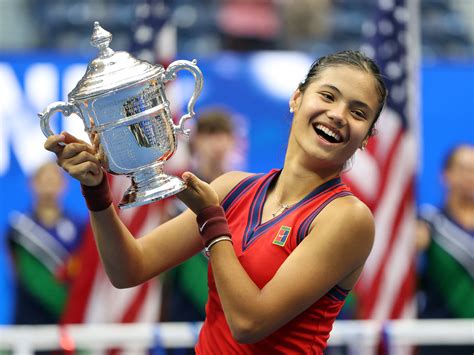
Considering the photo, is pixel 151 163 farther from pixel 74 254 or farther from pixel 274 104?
pixel 274 104

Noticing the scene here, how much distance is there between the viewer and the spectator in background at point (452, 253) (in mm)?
5719

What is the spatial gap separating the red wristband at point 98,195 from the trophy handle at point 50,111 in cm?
15

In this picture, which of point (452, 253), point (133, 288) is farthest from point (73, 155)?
point (452, 253)

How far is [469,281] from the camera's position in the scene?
5.77 meters

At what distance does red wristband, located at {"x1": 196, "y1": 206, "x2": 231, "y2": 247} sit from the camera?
8.20ft

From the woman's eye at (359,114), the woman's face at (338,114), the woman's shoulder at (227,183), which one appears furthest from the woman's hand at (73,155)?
the woman's eye at (359,114)

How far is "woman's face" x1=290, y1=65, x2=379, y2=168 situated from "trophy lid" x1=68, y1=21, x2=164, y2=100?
380 mm

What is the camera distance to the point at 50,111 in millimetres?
2535

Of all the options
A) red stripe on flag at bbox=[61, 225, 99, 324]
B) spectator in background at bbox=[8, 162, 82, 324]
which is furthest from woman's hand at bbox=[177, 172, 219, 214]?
spectator in background at bbox=[8, 162, 82, 324]

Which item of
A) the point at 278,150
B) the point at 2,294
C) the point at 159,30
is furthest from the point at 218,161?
the point at 2,294

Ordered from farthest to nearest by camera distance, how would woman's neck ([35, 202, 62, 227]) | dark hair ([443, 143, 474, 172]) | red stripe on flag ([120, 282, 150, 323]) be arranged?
1. woman's neck ([35, 202, 62, 227])
2. dark hair ([443, 143, 474, 172])
3. red stripe on flag ([120, 282, 150, 323])

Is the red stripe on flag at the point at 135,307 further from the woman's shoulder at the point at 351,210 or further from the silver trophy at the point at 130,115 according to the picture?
the woman's shoulder at the point at 351,210

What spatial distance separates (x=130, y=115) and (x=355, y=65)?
55cm

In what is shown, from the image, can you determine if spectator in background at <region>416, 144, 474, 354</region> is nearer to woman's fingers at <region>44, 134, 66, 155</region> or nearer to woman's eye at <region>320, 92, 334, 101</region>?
woman's eye at <region>320, 92, 334, 101</region>
